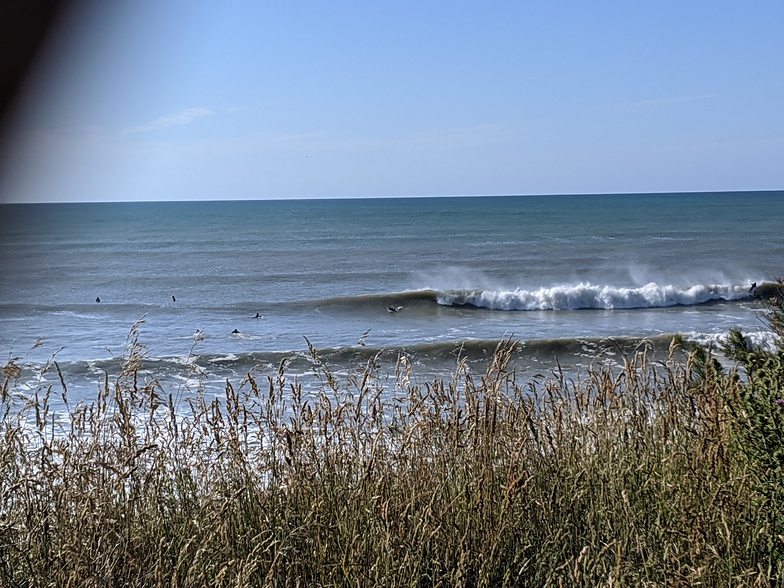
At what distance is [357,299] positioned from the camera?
26.2m

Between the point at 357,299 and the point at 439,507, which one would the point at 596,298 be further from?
the point at 439,507

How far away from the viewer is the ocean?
1469 cm

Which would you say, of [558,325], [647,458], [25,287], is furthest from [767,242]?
[647,458]

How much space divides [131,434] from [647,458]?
264 centimetres

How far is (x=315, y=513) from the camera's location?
3512mm

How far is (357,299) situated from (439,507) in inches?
893

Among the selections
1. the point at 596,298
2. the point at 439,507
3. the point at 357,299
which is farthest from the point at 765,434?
the point at 357,299

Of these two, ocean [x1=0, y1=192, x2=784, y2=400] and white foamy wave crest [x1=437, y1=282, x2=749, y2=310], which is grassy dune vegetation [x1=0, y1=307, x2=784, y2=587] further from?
white foamy wave crest [x1=437, y1=282, x2=749, y2=310]

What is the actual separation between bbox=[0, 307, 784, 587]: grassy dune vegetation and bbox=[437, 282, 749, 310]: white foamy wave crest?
798 inches

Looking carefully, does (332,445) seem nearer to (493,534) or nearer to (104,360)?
(493,534)

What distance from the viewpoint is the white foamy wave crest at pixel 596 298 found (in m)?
24.5

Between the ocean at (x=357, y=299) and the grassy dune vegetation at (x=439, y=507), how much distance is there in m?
0.89

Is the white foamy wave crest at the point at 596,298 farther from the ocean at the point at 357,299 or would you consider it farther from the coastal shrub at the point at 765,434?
the coastal shrub at the point at 765,434

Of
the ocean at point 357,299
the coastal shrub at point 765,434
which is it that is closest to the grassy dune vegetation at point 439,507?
the coastal shrub at point 765,434
